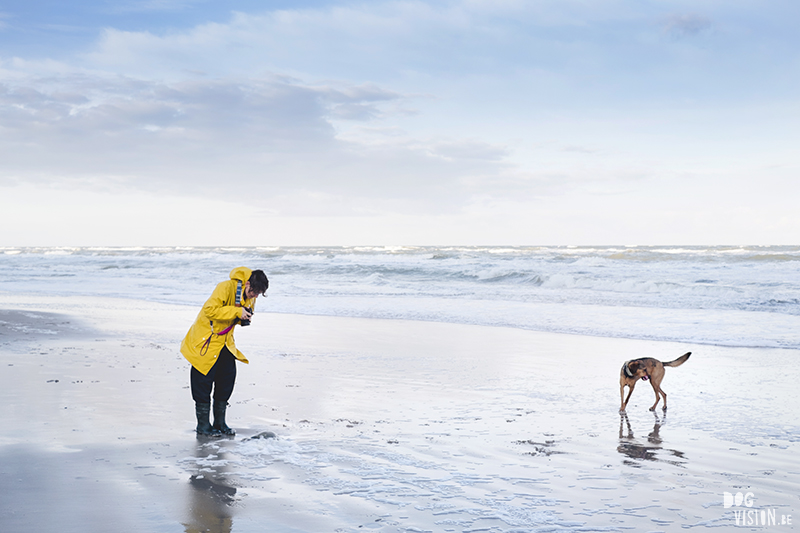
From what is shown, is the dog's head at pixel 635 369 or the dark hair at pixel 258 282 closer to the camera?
the dark hair at pixel 258 282

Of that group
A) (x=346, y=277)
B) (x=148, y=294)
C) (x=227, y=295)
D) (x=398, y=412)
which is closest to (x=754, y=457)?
(x=398, y=412)

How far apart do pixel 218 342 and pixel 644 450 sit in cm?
358

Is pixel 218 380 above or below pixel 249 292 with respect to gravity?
below

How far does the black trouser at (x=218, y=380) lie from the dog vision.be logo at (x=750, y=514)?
12.5 feet

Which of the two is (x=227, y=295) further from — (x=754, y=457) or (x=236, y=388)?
(x=754, y=457)

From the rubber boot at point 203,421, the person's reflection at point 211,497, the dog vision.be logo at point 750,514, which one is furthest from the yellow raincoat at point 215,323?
the dog vision.be logo at point 750,514

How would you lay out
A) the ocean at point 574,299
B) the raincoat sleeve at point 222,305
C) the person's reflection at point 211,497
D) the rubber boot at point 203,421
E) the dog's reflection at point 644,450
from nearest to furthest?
the person's reflection at point 211,497 → the dog's reflection at point 644,450 → the raincoat sleeve at point 222,305 → the rubber boot at point 203,421 → the ocean at point 574,299

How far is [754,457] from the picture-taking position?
4820 millimetres

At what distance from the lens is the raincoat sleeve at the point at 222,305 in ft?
15.9

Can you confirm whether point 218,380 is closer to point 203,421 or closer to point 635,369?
point 203,421

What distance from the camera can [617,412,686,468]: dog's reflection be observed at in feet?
15.5

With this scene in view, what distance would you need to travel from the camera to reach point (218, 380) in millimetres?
5270

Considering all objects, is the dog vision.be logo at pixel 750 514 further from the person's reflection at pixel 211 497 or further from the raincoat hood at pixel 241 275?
the raincoat hood at pixel 241 275

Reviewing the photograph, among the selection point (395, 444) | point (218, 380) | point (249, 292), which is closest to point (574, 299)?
point (395, 444)
